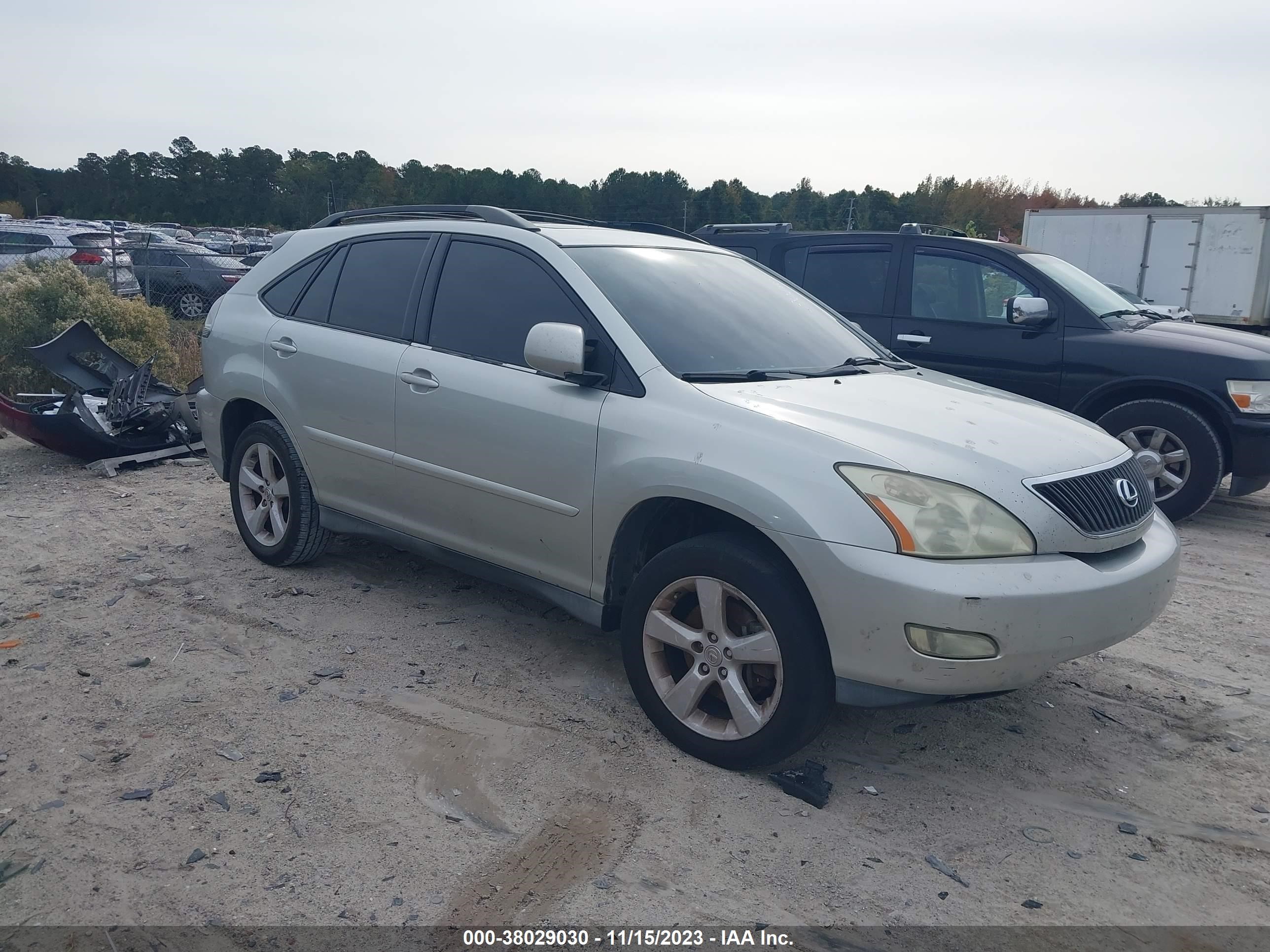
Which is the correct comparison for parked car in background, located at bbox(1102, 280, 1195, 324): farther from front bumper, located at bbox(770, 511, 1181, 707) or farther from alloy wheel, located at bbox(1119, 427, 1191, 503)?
front bumper, located at bbox(770, 511, 1181, 707)

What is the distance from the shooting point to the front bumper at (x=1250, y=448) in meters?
6.46

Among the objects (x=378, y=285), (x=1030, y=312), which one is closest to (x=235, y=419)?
(x=378, y=285)

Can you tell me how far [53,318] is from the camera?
Result: 938 cm

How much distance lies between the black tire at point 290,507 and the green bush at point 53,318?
466cm

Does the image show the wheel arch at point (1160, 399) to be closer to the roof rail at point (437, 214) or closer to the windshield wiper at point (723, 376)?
the windshield wiper at point (723, 376)

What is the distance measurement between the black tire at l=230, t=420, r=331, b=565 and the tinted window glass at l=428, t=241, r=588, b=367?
3.99ft

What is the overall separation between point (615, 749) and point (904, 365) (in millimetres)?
2238

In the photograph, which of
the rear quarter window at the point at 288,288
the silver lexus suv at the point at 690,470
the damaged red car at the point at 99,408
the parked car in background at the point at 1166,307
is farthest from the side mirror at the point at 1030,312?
the parked car in background at the point at 1166,307

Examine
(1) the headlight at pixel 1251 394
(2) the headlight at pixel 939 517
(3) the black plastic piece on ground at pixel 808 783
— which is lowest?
(3) the black plastic piece on ground at pixel 808 783

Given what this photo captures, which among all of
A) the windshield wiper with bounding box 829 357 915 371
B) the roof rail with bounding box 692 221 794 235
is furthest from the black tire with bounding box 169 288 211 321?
the windshield wiper with bounding box 829 357 915 371

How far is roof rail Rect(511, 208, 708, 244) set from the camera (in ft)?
15.6

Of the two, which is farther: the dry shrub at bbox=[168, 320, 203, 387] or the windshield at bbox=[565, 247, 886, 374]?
the dry shrub at bbox=[168, 320, 203, 387]

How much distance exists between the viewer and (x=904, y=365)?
4543 millimetres

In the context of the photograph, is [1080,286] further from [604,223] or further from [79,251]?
[79,251]
